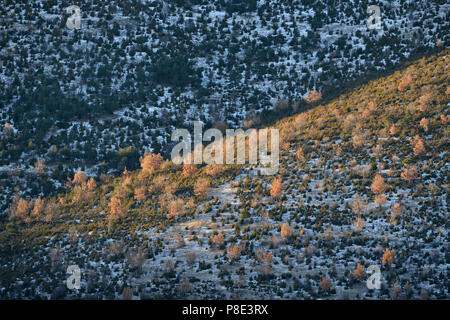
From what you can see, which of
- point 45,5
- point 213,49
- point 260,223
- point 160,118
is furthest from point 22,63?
point 260,223

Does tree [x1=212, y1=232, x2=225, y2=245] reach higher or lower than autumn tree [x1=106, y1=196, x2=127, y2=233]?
lower

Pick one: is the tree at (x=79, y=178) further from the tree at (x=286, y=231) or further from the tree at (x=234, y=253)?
the tree at (x=286, y=231)

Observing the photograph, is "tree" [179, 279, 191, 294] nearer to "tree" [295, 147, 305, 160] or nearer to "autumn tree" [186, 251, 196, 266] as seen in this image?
"autumn tree" [186, 251, 196, 266]

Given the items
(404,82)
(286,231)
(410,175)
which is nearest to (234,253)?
(286,231)

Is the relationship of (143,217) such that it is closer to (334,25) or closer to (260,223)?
(260,223)

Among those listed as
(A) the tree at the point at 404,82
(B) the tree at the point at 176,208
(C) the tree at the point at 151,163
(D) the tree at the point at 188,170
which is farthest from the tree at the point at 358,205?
(C) the tree at the point at 151,163

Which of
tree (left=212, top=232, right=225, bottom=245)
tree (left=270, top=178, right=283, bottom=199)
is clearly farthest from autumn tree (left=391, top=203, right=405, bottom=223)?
tree (left=212, top=232, right=225, bottom=245)

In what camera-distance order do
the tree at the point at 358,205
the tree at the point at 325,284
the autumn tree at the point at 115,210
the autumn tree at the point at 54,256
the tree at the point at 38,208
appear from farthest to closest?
the tree at the point at 38,208, the autumn tree at the point at 115,210, the tree at the point at 358,205, the autumn tree at the point at 54,256, the tree at the point at 325,284

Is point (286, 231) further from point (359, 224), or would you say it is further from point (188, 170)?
point (188, 170)
